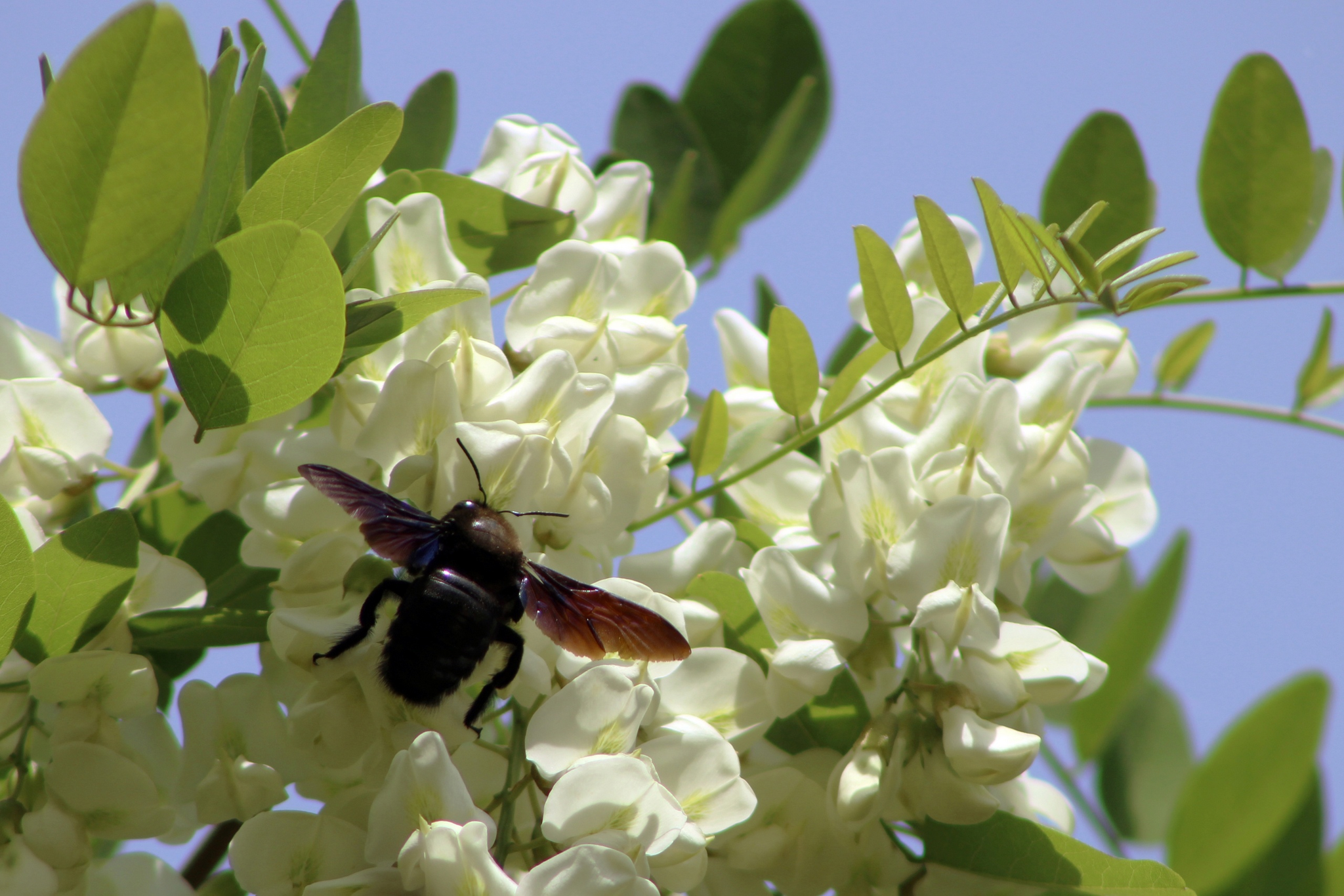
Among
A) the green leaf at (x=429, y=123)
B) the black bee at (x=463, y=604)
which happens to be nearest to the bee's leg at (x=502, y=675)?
the black bee at (x=463, y=604)

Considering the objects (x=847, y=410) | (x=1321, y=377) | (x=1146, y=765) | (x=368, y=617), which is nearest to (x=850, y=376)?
(x=847, y=410)

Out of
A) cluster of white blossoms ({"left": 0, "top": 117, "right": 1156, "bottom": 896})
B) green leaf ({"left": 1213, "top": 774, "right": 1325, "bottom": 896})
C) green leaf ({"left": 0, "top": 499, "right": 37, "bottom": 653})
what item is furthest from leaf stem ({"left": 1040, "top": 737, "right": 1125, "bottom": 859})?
green leaf ({"left": 0, "top": 499, "right": 37, "bottom": 653})

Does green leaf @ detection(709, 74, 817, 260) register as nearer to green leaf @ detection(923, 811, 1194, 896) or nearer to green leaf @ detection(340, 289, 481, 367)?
green leaf @ detection(340, 289, 481, 367)

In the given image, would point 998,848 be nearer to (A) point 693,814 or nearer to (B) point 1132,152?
(A) point 693,814

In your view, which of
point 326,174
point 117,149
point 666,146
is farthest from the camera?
point 666,146

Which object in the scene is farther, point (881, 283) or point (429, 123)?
point (429, 123)

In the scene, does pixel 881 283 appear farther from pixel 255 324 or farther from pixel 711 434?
pixel 255 324
